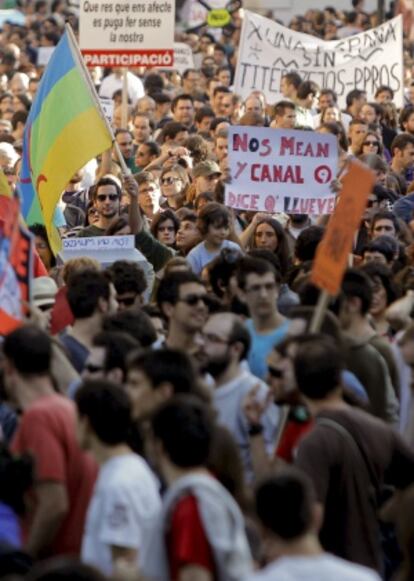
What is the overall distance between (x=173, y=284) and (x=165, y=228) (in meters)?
3.56

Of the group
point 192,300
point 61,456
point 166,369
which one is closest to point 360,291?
point 192,300

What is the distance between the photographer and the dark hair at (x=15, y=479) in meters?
6.37

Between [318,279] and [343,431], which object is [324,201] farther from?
[343,431]

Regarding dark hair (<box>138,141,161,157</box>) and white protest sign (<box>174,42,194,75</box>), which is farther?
white protest sign (<box>174,42,194,75</box>)

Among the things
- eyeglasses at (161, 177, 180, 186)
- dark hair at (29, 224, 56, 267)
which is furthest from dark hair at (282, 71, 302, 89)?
dark hair at (29, 224, 56, 267)

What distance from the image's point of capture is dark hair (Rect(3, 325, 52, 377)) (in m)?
6.96

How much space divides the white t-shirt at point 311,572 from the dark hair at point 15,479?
1.25 m

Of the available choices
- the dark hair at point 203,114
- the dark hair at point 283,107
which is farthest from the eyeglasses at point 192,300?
the dark hair at point 203,114

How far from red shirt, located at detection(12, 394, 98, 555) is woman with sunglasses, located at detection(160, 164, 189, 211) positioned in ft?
25.6

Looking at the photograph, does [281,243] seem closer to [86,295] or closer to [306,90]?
[86,295]

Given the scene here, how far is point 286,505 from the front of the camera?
5586 millimetres

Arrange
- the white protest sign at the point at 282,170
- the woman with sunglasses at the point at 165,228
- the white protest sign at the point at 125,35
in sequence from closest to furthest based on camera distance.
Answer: the white protest sign at the point at 282,170, the woman with sunglasses at the point at 165,228, the white protest sign at the point at 125,35

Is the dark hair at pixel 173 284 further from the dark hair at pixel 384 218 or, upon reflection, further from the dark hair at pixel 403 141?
the dark hair at pixel 403 141

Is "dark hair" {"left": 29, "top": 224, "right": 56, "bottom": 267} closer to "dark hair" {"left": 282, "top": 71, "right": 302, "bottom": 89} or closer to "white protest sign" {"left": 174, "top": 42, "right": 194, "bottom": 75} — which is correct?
"dark hair" {"left": 282, "top": 71, "right": 302, "bottom": 89}
